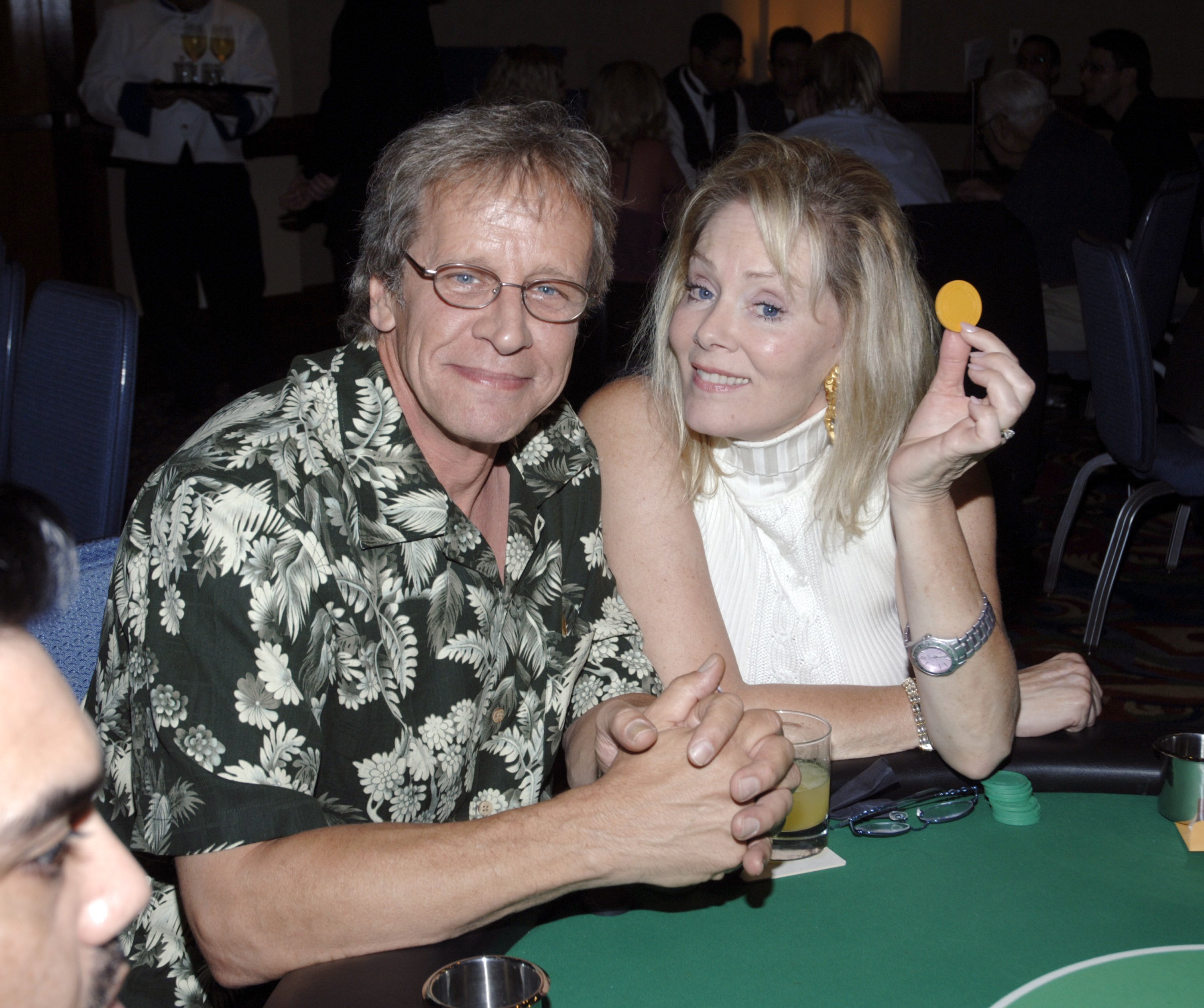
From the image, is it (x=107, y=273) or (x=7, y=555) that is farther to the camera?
(x=107, y=273)

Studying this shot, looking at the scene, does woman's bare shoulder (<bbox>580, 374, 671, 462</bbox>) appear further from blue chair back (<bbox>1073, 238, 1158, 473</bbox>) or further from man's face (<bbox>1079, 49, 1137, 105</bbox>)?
man's face (<bbox>1079, 49, 1137, 105</bbox>)

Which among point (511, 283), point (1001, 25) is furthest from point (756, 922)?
point (1001, 25)

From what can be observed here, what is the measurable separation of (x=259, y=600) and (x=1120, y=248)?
3120 mm

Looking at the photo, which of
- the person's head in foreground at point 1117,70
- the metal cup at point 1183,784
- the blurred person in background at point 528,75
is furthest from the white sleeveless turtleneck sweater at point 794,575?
the person's head in foreground at point 1117,70

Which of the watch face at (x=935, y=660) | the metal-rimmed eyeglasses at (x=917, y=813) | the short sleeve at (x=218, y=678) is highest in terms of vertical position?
the short sleeve at (x=218, y=678)

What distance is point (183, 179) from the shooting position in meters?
5.72

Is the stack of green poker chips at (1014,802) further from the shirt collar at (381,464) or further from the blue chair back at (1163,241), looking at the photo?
the blue chair back at (1163,241)

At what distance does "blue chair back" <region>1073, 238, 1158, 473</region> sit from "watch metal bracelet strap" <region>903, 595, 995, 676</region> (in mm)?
2230

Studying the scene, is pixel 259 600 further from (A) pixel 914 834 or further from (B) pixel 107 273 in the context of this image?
(B) pixel 107 273

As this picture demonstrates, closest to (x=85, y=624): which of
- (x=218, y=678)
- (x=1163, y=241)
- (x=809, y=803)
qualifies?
(x=218, y=678)

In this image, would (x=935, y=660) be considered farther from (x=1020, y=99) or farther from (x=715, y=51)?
(x=715, y=51)

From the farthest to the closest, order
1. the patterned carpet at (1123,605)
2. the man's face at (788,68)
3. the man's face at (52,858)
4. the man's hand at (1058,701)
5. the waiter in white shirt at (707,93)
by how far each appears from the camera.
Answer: the man's face at (788,68) → the waiter in white shirt at (707,93) → the patterned carpet at (1123,605) → the man's hand at (1058,701) → the man's face at (52,858)

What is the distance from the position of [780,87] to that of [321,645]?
835 cm

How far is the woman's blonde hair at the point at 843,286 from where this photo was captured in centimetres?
195
